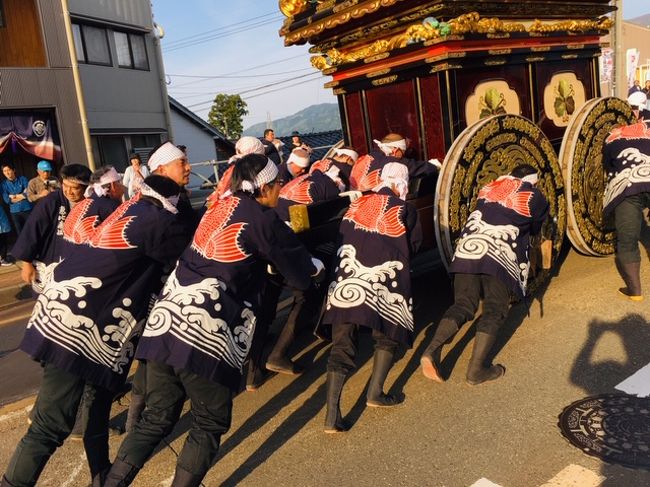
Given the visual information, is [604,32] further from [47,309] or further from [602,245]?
[47,309]

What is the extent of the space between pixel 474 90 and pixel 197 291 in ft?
11.1

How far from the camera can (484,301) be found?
11.6ft

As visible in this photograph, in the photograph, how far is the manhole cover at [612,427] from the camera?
257 cm

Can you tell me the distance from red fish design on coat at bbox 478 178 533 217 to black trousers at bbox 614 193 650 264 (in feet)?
4.37

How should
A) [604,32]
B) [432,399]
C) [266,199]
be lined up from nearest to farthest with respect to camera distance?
1. [266,199]
2. [432,399]
3. [604,32]

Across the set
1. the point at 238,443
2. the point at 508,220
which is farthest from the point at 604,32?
the point at 238,443

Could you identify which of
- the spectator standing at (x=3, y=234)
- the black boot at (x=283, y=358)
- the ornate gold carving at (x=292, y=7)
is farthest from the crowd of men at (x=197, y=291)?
the spectator standing at (x=3, y=234)

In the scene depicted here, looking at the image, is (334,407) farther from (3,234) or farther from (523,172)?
(3,234)

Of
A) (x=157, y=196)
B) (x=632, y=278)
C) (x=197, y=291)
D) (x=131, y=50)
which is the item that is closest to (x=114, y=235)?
(x=157, y=196)

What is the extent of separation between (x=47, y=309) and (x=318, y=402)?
1.73 m

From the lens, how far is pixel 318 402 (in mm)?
3482

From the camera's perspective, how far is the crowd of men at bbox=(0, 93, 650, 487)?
2.43m

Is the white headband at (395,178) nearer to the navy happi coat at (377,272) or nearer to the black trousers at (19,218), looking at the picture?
the navy happi coat at (377,272)

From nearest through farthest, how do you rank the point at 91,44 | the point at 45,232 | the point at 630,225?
the point at 45,232 < the point at 630,225 < the point at 91,44
